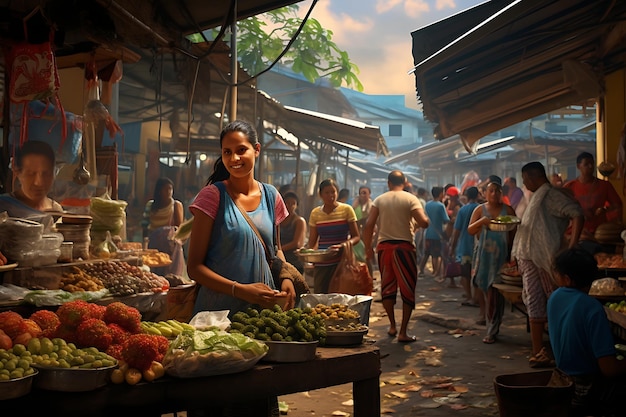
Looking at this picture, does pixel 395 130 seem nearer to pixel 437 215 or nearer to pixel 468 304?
pixel 437 215

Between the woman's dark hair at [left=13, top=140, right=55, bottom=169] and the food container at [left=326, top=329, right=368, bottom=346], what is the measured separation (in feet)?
15.9

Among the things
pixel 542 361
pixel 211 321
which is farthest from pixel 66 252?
pixel 542 361

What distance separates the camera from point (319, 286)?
383 inches

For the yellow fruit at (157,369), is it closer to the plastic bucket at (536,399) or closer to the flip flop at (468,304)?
the plastic bucket at (536,399)

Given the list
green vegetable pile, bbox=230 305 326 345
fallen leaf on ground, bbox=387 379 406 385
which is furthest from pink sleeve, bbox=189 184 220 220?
fallen leaf on ground, bbox=387 379 406 385

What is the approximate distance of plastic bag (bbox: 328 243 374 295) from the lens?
930 centimetres

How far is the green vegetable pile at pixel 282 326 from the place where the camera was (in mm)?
3678

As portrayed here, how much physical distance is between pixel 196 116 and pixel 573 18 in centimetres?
1055

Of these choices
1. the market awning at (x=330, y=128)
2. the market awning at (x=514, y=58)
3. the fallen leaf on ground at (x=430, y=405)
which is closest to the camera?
the fallen leaf on ground at (x=430, y=405)

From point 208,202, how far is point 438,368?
488cm

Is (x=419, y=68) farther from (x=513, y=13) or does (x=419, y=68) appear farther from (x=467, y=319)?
(x=467, y=319)

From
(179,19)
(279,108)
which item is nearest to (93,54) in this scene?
(179,19)

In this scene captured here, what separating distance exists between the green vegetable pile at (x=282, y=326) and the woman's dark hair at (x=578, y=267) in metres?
2.36

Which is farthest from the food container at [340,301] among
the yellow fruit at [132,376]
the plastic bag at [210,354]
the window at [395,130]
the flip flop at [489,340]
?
the window at [395,130]
